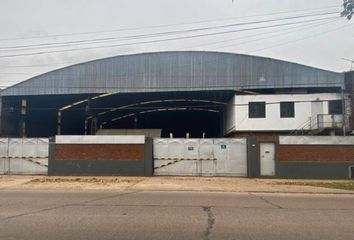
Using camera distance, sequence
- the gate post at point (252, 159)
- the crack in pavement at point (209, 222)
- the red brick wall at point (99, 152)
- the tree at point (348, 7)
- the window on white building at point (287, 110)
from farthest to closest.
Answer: the window on white building at point (287, 110) → the red brick wall at point (99, 152) → the gate post at point (252, 159) → the tree at point (348, 7) → the crack in pavement at point (209, 222)

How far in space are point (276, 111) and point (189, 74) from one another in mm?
9204

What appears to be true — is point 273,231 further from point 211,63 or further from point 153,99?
point 153,99

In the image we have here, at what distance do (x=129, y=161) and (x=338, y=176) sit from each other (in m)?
13.7

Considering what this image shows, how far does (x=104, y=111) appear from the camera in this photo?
54.8m

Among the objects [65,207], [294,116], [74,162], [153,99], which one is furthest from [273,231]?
[153,99]

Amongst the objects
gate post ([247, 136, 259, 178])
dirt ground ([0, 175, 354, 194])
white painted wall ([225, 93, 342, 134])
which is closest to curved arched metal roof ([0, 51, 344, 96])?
white painted wall ([225, 93, 342, 134])

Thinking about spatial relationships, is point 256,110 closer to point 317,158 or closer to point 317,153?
point 317,153

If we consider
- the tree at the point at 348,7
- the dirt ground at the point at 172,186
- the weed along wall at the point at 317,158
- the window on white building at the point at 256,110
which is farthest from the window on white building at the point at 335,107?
the tree at the point at 348,7

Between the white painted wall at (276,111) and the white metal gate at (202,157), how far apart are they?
12.8 meters

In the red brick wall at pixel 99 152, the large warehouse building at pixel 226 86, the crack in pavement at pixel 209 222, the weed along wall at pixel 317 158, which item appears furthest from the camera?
the large warehouse building at pixel 226 86

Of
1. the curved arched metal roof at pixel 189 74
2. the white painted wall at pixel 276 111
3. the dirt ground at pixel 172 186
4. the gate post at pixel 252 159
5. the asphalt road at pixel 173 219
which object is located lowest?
the dirt ground at pixel 172 186

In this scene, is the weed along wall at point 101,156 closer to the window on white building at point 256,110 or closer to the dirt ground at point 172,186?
the dirt ground at point 172,186

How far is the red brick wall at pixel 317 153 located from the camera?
2667 cm

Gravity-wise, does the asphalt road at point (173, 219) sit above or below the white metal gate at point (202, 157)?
below
